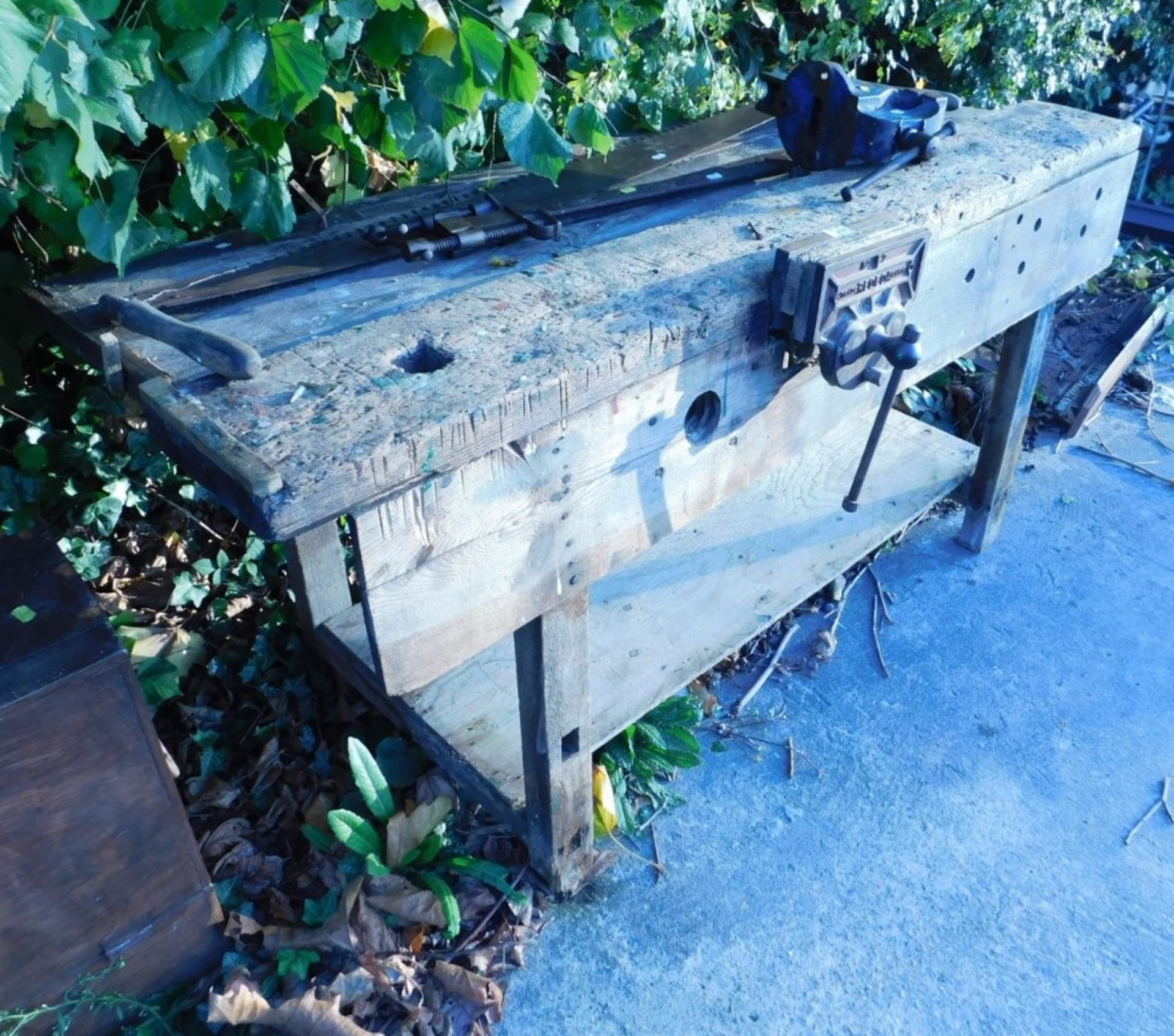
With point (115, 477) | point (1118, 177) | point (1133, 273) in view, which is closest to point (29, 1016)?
point (115, 477)

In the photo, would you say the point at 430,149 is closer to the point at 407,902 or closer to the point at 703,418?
the point at 703,418

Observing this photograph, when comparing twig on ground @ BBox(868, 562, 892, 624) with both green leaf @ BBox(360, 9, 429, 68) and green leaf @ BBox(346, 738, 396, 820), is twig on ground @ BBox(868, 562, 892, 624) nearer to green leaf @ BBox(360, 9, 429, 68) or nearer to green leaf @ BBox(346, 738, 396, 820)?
green leaf @ BBox(346, 738, 396, 820)

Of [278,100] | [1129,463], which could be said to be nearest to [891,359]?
[278,100]

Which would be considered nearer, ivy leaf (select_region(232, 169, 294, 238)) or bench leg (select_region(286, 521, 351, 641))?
ivy leaf (select_region(232, 169, 294, 238))

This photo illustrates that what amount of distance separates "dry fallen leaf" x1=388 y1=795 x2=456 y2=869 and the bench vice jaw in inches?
43.4

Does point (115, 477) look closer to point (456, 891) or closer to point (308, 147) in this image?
point (308, 147)

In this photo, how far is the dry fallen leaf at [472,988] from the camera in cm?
181

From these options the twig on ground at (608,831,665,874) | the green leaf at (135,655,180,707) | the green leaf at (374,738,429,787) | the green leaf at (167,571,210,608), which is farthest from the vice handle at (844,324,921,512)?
the green leaf at (167,571,210,608)

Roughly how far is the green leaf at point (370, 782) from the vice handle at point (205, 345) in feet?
3.34

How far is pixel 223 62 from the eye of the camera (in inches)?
52.9

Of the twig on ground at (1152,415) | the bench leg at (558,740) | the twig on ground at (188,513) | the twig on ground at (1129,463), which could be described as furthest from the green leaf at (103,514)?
the twig on ground at (1152,415)

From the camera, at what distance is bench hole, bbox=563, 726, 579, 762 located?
5.85 feet

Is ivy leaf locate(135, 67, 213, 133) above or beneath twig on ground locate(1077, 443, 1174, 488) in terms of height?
above

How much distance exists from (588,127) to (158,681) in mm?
1438
